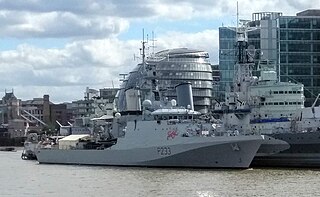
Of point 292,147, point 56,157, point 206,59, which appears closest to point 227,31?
point 206,59

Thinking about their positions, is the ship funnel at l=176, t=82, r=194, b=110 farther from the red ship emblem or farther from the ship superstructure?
the red ship emblem

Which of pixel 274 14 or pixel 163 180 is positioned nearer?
pixel 163 180

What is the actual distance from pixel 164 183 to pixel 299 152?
845 inches

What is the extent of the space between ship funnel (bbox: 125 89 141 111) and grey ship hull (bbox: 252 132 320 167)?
18.2 m

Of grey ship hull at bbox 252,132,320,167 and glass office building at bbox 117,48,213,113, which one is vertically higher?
glass office building at bbox 117,48,213,113

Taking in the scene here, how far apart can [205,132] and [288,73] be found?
55.7 m

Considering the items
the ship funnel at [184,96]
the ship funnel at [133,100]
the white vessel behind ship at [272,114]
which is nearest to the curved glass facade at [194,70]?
the ship funnel at [184,96]

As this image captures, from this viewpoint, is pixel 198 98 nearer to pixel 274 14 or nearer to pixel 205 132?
pixel 274 14

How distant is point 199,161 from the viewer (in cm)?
7250

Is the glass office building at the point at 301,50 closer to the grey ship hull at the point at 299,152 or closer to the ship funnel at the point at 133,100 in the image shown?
the ship funnel at the point at 133,100

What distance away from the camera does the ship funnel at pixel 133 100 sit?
90.8 m

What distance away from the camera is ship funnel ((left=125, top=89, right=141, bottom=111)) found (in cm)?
9081

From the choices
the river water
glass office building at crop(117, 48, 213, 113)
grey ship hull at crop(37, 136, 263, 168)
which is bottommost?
the river water

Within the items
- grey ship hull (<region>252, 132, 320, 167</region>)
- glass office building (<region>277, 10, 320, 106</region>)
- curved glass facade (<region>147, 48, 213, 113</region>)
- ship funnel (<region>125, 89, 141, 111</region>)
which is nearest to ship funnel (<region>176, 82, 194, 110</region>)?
ship funnel (<region>125, 89, 141, 111</region>)
